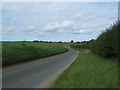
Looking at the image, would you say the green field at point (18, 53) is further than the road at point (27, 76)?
Yes

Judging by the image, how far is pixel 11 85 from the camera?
31.8ft

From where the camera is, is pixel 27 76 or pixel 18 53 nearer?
pixel 27 76

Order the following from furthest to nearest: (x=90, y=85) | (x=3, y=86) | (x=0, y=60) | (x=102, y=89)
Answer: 1. (x=0, y=60)
2. (x=3, y=86)
3. (x=90, y=85)
4. (x=102, y=89)

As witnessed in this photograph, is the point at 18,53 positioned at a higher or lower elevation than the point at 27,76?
higher

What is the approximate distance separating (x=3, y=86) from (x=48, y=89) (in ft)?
8.25

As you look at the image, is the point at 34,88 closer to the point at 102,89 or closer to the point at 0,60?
the point at 102,89

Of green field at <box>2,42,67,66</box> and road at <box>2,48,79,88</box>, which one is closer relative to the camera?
road at <box>2,48,79,88</box>

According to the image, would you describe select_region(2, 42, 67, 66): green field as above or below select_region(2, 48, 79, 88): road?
above

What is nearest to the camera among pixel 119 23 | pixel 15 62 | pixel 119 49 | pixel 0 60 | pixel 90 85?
pixel 90 85

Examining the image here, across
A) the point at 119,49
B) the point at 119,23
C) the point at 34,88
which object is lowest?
the point at 34,88

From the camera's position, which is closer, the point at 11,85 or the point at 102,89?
the point at 102,89

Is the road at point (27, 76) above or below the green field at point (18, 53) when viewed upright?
below

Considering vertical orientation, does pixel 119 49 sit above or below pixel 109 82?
above

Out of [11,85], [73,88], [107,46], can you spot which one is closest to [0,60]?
[11,85]
